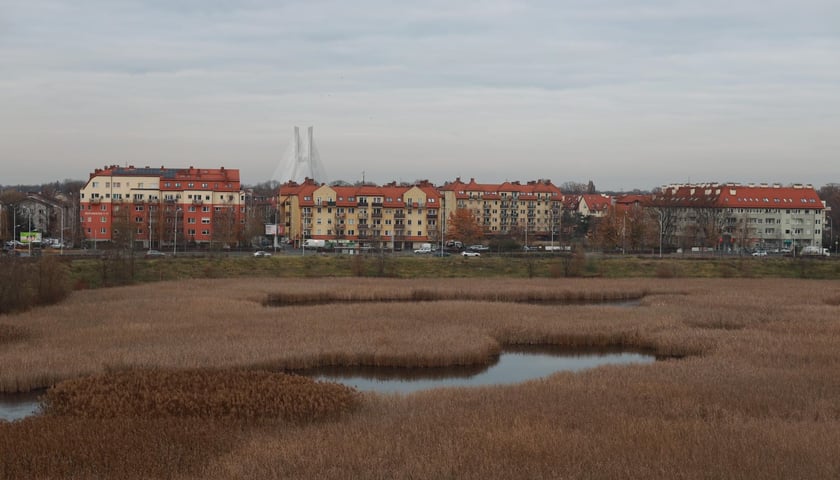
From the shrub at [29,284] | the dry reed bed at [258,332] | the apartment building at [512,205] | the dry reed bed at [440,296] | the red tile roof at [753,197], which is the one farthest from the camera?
the apartment building at [512,205]

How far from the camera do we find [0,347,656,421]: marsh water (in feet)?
83.4

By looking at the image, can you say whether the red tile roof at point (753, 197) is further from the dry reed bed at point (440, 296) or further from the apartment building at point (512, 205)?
the dry reed bed at point (440, 296)

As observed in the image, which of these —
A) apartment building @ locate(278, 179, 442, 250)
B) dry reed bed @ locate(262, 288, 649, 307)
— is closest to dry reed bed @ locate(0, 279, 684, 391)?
dry reed bed @ locate(262, 288, 649, 307)

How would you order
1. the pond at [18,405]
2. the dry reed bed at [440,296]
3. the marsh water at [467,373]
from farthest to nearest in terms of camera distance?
the dry reed bed at [440,296], the marsh water at [467,373], the pond at [18,405]

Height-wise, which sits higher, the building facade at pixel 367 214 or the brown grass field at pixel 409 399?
the building facade at pixel 367 214

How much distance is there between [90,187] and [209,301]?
237ft

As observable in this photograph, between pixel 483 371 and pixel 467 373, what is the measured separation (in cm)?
74

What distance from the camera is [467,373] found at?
28766mm

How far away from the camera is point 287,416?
1962 cm

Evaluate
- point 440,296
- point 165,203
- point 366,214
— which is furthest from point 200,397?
point 366,214

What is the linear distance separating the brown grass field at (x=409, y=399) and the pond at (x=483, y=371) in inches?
33.7

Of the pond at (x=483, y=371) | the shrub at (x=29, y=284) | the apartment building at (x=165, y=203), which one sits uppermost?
the apartment building at (x=165, y=203)

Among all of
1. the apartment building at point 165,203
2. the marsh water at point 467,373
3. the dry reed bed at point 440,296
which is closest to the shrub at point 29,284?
the dry reed bed at point 440,296

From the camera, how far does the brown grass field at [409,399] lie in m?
15.5
